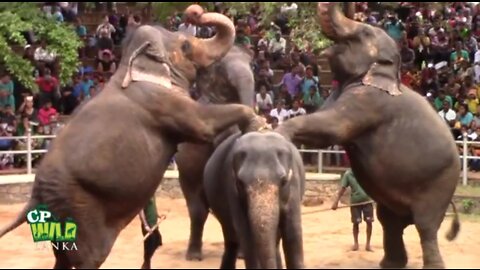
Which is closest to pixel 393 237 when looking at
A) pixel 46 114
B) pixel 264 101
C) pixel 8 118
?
pixel 264 101

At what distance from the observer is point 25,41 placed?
2102 centimetres

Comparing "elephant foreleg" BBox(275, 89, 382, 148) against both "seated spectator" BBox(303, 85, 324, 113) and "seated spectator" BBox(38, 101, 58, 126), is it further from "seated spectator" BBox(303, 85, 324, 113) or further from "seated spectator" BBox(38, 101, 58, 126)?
"seated spectator" BBox(38, 101, 58, 126)

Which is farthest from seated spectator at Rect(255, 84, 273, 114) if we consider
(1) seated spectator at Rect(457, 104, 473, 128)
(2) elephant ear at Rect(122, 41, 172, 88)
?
(2) elephant ear at Rect(122, 41, 172, 88)

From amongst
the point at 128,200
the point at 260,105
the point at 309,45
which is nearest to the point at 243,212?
the point at 128,200

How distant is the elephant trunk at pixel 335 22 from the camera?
10516mm

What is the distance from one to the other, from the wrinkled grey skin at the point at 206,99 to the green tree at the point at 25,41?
30.5ft

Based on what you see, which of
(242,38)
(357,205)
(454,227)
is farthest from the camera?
(242,38)

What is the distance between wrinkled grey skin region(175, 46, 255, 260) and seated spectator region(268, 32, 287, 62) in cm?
1138

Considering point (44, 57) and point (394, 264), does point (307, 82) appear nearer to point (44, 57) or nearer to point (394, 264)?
point (44, 57)

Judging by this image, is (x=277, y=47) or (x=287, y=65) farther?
(x=277, y=47)

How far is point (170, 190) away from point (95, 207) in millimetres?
8254

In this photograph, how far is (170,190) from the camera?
1783 cm

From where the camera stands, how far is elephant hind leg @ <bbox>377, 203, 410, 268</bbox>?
11047 mm

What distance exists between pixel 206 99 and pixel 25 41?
10.1 meters
